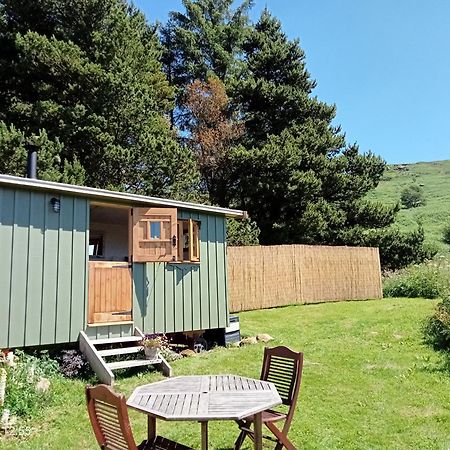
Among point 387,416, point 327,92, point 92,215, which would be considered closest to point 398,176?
point 327,92

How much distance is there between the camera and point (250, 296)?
13.6 m

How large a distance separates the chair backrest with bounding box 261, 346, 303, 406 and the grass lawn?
23.5 inches

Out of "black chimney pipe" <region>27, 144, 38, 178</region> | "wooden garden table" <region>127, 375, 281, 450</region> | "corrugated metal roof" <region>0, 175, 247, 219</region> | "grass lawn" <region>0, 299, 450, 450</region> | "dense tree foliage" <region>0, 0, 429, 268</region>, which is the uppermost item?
"dense tree foliage" <region>0, 0, 429, 268</region>

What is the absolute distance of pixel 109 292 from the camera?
7.67m

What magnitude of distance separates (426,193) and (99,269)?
40614 millimetres

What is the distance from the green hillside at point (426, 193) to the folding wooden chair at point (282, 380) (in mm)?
21275

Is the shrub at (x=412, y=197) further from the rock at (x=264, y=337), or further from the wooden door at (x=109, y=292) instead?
the wooden door at (x=109, y=292)

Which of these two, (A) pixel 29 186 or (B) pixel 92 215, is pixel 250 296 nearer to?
(B) pixel 92 215

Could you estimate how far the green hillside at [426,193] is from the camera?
101 feet

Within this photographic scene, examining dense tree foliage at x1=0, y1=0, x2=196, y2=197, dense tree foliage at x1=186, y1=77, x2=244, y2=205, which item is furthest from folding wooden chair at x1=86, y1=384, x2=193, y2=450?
dense tree foliage at x1=186, y1=77, x2=244, y2=205

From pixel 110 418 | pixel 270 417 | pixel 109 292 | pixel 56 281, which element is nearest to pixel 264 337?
pixel 109 292

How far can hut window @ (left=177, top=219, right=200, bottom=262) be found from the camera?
8.52 meters

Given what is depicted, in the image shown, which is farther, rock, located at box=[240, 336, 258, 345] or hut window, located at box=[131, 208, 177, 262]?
rock, located at box=[240, 336, 258, 345]

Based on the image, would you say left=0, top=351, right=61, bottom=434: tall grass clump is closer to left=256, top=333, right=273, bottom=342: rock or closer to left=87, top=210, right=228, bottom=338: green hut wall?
left=87, top=210, right=228, bottom=338: green hut wall
